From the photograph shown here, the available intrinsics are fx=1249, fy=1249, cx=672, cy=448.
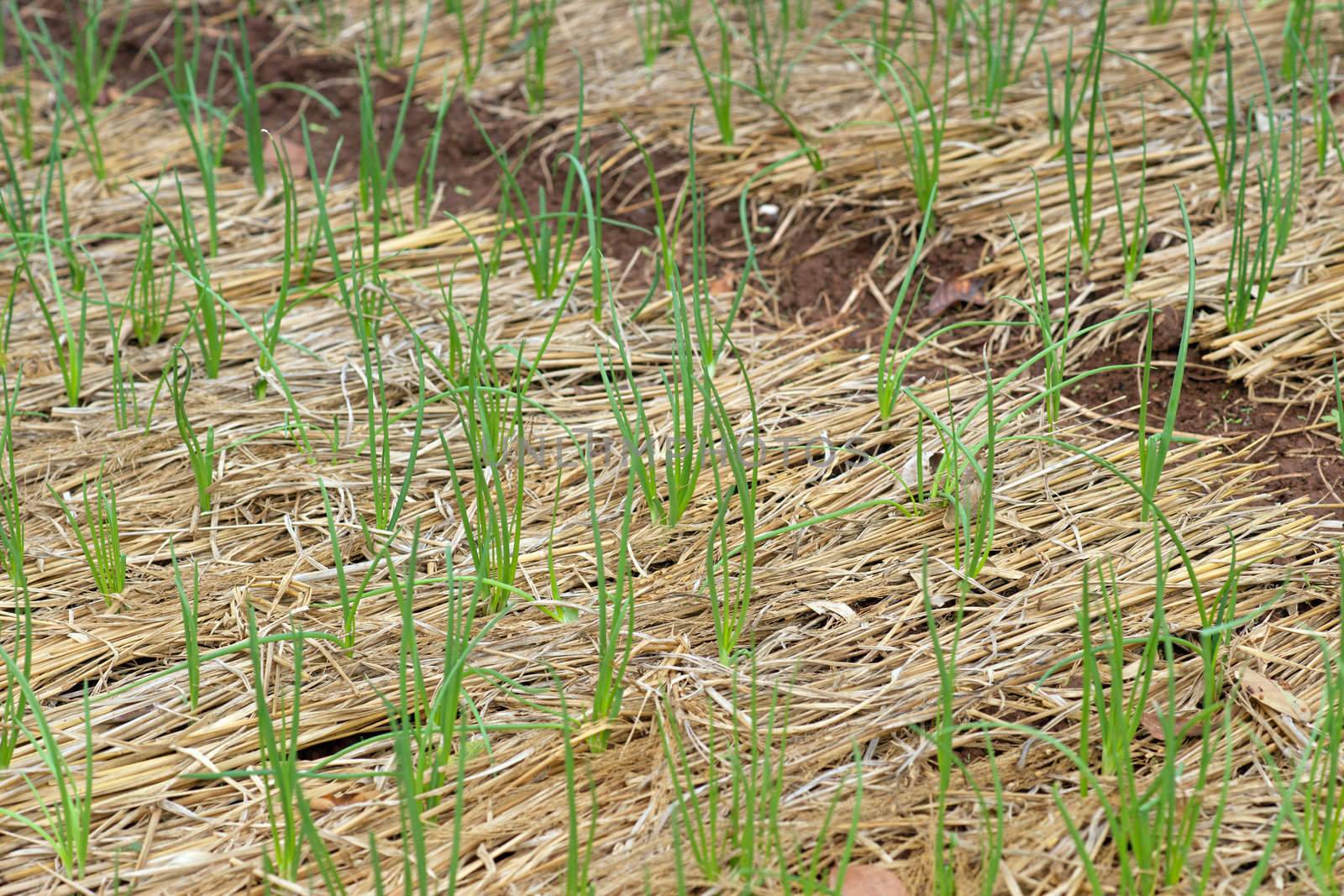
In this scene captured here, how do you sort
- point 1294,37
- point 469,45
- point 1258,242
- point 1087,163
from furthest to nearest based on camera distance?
point 469,45 → point 1294,37 → point 1087,163 → point 1258,242

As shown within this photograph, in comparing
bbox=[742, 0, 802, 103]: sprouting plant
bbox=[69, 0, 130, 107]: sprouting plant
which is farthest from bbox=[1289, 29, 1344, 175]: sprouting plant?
bbox=[69, 0, 130, 107]: sprouting plant

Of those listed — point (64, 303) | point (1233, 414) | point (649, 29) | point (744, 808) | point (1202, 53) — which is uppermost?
point (649, 29)

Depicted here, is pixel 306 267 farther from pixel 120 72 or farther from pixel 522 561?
pixel 120 72

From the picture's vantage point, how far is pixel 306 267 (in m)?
2.47

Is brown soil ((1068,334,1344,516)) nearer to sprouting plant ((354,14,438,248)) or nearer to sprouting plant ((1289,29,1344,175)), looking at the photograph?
sprouting plant ((1289,29,1344,175))

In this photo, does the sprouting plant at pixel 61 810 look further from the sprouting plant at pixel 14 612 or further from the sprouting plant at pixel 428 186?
the sprouting plant at pixel 428 186

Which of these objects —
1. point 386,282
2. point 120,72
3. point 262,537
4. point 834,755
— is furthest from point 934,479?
point 120,72

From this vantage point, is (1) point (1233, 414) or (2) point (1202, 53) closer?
(1) point (1233, 414)

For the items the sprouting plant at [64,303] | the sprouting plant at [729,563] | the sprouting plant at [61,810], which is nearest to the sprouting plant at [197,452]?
the sprouting plant at [64,303]

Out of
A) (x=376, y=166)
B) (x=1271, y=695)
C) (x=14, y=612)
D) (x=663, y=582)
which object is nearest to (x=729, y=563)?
(x=663, y=582)

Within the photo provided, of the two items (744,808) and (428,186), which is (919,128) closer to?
(428,186)

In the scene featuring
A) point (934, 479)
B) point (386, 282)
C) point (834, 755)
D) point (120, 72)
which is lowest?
point (834, 755)

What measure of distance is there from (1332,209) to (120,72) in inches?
127

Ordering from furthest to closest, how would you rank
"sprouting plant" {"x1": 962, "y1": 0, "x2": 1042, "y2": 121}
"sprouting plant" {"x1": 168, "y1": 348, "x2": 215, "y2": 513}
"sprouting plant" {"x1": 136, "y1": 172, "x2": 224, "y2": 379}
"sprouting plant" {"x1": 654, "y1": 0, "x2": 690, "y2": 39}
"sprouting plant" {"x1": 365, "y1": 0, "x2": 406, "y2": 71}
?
1. "sprouting plant" {"x1": 365, "y1": 0, "x2": 406, "y2": 71}
2. "sprouting plant" {"x1": 654, "y1": 0, "x2": 690, "y2": 39}
3. "sprouting plant" {"x1": 962, "y1": 0, "x2": 1042, "y2": 121}
4. "sprouting plant" {"x1": 136, "y1": 172, "x2": 224, "y2": 379}
5. "sprouting plant" {"x1": 168, "y1": 348, "x2": 215, "y2": 513}
